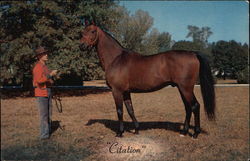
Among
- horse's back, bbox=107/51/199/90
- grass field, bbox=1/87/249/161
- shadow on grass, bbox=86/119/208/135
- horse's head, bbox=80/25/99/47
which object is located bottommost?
shadow on grass, bbox=86/119/208/135

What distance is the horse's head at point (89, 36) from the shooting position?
4602mm

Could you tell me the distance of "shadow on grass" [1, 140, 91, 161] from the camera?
9.20 ft

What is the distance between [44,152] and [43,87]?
143cm

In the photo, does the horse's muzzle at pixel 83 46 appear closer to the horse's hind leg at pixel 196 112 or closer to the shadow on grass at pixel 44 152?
the shadow on grass at pixel 44 152

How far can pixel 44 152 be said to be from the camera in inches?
130

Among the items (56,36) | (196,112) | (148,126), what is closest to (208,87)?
(196,112)

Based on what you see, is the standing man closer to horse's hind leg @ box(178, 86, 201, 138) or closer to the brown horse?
the brown horse

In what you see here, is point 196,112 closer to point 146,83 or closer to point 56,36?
point 146,83

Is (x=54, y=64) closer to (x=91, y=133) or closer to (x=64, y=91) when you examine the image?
(x=64, y=91)

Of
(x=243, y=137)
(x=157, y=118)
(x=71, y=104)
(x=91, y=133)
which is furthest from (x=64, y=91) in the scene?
(x=243, y=137)

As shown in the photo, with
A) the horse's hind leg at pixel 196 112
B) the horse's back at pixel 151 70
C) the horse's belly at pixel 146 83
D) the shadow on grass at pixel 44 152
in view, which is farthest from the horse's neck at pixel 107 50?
the horse's hind leg at pixel 196 112

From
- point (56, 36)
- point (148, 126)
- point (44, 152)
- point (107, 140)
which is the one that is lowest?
point (148, 126)

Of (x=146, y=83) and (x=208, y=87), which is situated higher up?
(x=146, y=83)

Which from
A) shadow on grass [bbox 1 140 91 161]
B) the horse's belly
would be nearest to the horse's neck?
the horse's belly
